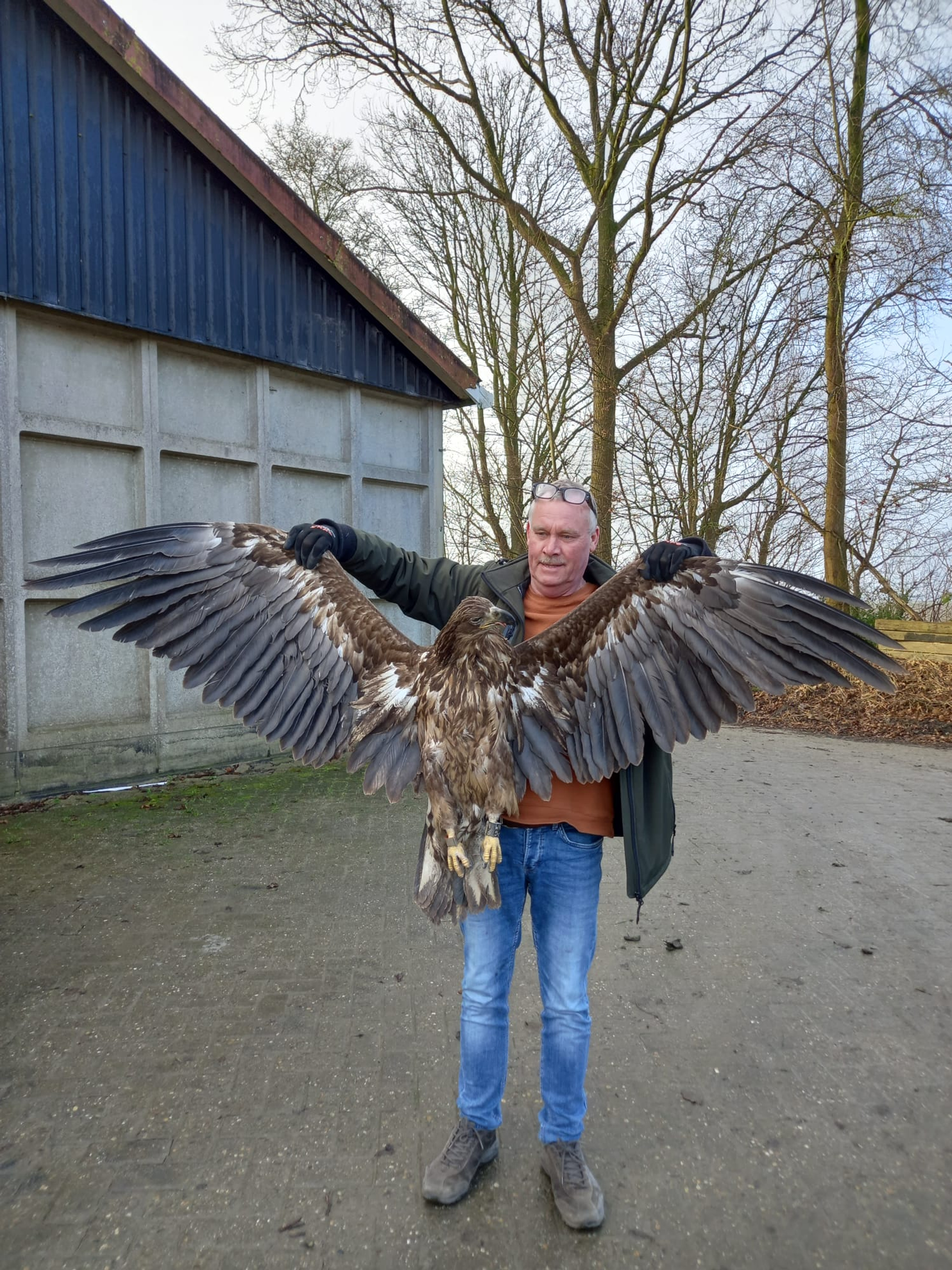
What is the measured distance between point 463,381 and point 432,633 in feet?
9.51

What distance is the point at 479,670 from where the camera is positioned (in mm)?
2498

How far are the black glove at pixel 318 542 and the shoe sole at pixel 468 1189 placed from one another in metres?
2.00

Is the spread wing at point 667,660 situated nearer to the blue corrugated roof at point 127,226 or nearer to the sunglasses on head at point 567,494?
the sunglasses on head at point 567,494

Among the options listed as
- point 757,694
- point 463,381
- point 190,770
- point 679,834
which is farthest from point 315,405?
point 757,694

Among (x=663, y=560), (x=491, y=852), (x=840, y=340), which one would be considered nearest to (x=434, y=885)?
(x=491, y=852)

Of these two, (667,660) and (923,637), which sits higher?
(667,660)

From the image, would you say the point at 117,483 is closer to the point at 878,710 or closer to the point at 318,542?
the point at 318,542

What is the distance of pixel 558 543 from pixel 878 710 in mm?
9657

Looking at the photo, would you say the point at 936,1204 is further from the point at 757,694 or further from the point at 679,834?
the point at 757,694

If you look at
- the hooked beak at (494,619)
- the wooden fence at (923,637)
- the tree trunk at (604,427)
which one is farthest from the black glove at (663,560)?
the wooden fence at (923,637)

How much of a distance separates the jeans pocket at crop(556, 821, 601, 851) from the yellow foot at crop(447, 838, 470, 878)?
30 cm

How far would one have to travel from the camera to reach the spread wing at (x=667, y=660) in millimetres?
2504

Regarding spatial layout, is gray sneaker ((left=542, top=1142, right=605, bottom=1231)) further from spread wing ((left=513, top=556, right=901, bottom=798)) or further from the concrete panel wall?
the concrete panel wall

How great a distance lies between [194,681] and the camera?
2932 mm
